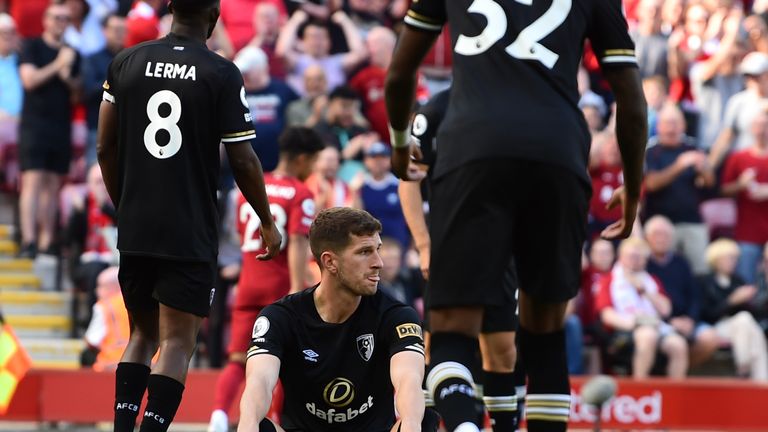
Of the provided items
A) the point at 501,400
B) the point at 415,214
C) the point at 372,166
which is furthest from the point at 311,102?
the point at 501,400

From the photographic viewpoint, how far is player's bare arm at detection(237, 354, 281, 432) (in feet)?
21.0

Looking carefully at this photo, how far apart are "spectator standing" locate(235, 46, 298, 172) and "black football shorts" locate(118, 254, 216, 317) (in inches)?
262

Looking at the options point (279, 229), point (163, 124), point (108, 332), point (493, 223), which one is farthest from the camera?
point (108, 332)

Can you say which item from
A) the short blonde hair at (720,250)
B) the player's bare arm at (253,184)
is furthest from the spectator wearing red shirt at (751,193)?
the player's bare arm at (253,184)

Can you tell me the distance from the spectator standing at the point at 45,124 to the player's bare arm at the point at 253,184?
7.11m

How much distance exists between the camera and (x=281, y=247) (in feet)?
35.1

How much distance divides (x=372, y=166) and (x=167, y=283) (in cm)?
689

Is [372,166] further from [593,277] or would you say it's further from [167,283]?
[167,283]

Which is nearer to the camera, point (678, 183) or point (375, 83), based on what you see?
point (678, 183)

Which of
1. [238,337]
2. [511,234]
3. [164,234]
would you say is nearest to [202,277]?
[164,234]

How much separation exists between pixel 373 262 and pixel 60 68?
8162mm

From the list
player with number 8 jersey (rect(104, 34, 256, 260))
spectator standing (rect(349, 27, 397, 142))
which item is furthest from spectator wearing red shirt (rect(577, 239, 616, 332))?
player with number 8 jersey (rect(104, 34, 256, 260))

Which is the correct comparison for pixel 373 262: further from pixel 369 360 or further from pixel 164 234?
pixel 164 234

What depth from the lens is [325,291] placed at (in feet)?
22.9
